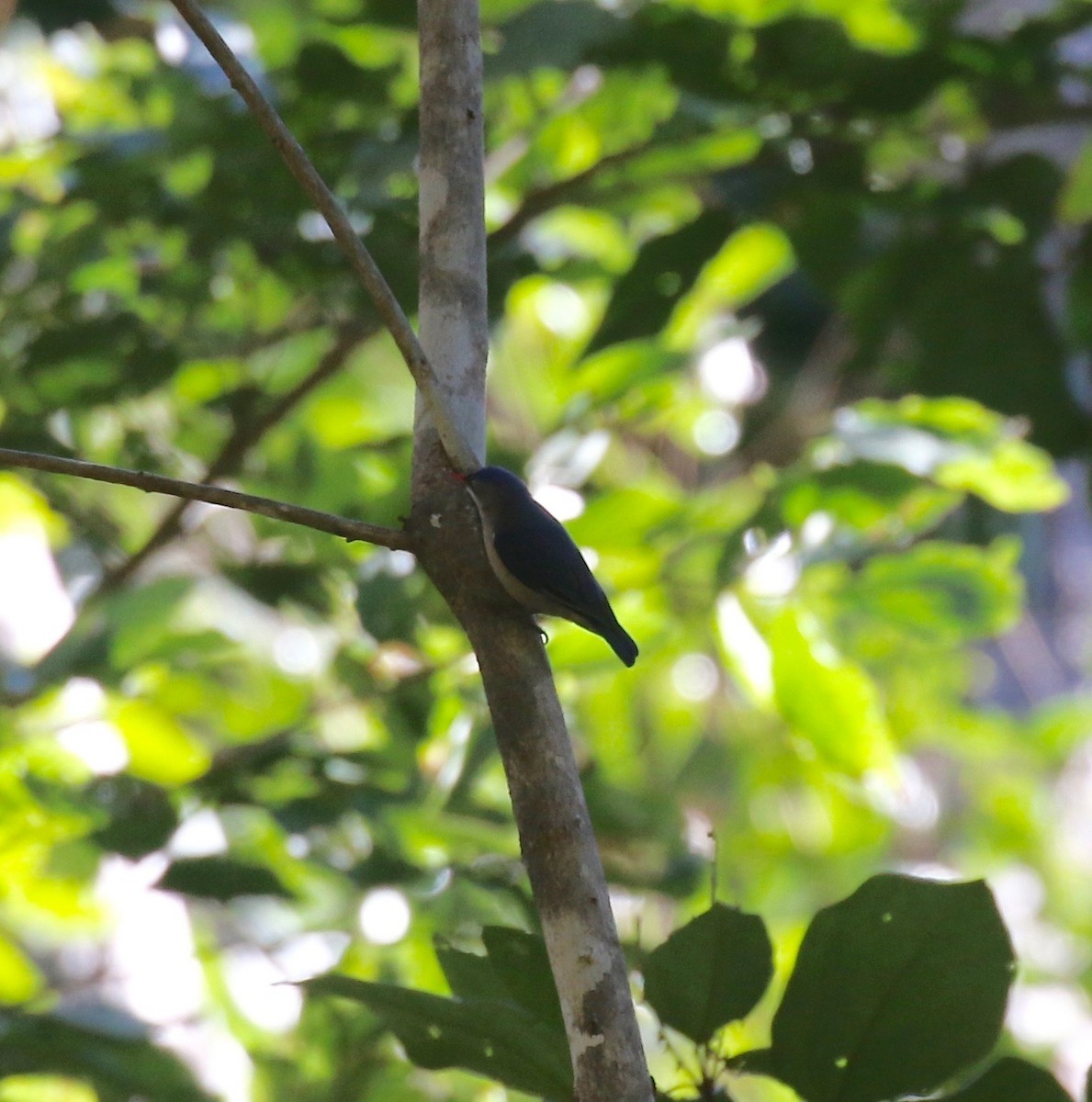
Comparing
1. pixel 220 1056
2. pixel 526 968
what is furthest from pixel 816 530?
pixel 220 1056

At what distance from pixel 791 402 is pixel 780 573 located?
1925 millimetres

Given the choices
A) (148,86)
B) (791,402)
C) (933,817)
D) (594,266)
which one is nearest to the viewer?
(148,86)

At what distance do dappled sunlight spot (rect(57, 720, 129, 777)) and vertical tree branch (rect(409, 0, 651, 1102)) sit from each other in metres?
1.53

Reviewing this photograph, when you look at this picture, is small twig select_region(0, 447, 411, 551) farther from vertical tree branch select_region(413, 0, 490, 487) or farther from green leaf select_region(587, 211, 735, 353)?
green leaf select_region(587, 211, 735, 353)

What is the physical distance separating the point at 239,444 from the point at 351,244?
1576 millimetres

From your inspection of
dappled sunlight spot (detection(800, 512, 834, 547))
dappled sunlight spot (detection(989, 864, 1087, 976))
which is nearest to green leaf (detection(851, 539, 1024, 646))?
dappled sunlight spot (detection(800, 512, 834, 547))

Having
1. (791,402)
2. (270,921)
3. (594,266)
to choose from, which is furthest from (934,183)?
(270,921)

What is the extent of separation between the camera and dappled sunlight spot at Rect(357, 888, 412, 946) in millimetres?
2438

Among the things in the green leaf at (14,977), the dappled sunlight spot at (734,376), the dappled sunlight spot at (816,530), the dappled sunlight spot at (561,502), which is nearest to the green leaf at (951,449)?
the dappled sunlight spot at (816,530)

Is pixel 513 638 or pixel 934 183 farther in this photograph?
pixel 934 183

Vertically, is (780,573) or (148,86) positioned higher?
(148,86)

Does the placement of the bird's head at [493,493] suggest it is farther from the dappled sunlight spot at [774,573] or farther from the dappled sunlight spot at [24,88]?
the dappled sunlight spot at [24,88]

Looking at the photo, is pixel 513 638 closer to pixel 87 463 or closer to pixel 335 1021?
pixel 87 463

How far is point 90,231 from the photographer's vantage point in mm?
2652
